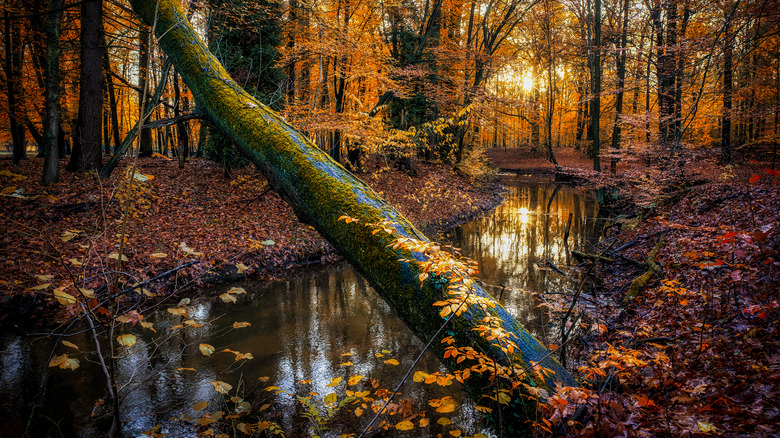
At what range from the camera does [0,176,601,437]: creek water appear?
3625 millimetres

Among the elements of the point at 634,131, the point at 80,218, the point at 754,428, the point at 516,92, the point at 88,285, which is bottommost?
the point at 88,285

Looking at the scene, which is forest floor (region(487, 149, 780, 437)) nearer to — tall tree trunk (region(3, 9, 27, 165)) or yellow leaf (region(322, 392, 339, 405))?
yellow leaf (region(322, 392, 339, 405))

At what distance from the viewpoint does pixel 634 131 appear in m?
12.5

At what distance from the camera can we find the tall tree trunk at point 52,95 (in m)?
7.63

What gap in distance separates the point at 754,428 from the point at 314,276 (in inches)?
297

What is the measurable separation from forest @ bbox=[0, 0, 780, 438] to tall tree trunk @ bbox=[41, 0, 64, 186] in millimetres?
72

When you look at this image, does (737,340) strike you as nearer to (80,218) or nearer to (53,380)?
(53,380)

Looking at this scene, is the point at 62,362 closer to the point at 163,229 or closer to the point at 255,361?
the point at 255,361

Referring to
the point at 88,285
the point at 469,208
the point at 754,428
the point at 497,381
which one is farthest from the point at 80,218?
the point at 469,208

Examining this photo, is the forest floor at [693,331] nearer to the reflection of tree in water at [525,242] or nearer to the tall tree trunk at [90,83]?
the reflection of tree in water at [525,242]

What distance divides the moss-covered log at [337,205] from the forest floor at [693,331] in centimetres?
53

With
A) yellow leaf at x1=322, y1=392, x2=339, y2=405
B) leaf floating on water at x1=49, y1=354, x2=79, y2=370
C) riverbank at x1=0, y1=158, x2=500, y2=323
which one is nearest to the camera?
leaf floating on water at x1=49, y1=354, x2=79, y2=370

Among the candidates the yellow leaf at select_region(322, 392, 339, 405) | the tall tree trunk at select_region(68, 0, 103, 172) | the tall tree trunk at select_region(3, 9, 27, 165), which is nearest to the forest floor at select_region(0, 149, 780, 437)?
the tall tree trunk at select_region(68, 0, 103, 172)

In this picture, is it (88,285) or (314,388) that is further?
(88,285)
